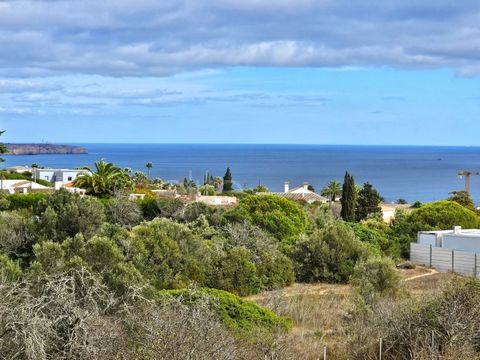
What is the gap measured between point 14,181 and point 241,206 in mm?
42324

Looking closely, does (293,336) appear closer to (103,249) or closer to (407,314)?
(407,314)

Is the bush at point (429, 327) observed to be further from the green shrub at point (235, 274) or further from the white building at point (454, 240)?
the white building at point (454, 240)

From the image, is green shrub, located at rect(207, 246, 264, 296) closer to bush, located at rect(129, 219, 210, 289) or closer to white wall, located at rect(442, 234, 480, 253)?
bush, located at rect(129, 219, 210, 289)

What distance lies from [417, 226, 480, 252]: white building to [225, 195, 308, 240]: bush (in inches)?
242

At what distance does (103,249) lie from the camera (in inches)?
862

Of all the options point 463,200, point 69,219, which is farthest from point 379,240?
point 463,200

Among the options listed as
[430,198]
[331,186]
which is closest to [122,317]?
[331,186]

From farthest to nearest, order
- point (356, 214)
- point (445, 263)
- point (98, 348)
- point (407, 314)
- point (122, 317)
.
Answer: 1. point (356, 214)
2. point (445, 263)
3. point (407, 314)
4. point (122, 317)
5. point (98, 348)

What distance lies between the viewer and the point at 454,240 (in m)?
32.6

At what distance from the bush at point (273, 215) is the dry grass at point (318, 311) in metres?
8.69

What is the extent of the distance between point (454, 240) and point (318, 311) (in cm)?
1444

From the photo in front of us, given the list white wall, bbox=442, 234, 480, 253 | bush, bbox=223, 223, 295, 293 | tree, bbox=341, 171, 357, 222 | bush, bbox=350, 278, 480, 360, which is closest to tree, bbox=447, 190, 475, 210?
tree, bbox=341, 171, 357, 222

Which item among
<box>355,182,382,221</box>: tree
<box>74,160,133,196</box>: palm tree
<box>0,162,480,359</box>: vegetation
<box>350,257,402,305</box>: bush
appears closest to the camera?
<box>0,162,480,359</box>: vegetation

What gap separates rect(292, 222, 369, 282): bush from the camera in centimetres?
2944
